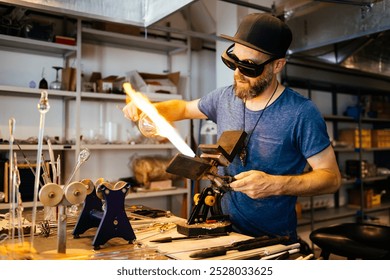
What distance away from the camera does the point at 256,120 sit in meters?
1.55

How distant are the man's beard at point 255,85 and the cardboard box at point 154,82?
71.8 inches

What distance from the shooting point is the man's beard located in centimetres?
151

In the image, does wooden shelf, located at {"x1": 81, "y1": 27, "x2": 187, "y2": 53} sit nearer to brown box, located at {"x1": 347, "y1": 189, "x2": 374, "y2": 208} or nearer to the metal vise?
the metal vise

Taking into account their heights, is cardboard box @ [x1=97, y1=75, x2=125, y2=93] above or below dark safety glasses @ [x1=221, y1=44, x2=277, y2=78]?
above

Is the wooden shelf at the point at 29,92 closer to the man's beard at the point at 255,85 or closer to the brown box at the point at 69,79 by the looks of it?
the brown box at the point at 69,79

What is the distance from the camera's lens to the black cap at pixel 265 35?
141cm

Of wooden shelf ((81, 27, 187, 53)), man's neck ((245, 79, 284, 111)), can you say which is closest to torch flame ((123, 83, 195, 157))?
man's neck ((245, 79, 284, 111))

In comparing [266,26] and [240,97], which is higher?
[266,26]

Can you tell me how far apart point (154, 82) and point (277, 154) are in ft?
7.06

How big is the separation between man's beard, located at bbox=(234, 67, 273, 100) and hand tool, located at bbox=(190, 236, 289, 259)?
64cm
